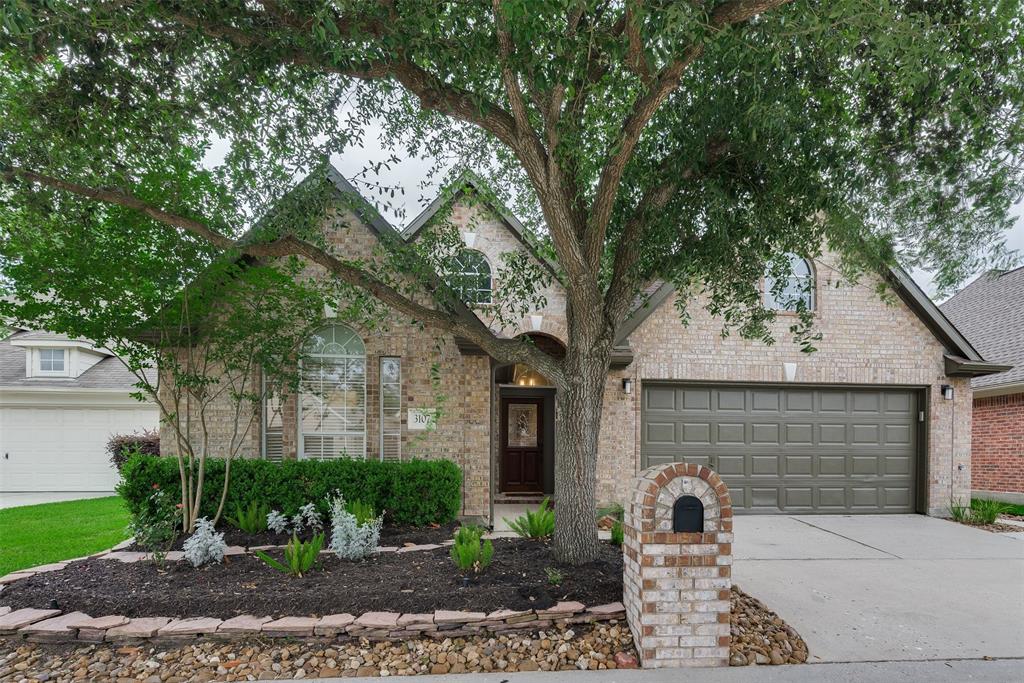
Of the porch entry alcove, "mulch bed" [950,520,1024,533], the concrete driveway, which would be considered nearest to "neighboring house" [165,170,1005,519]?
"mulch bed" [950,520,1024,533]

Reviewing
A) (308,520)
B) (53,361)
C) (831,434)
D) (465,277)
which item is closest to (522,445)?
(308,520)

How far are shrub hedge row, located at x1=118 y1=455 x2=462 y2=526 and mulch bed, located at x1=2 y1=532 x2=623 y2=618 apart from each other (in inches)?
59.1

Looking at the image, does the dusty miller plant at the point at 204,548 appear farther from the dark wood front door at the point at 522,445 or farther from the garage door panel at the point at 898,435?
the garage door panel at the point at 898,435

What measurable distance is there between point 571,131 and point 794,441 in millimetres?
7280

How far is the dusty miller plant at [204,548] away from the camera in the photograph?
5.12 metres

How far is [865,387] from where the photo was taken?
377 inches

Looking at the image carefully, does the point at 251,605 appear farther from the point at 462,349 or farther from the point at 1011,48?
the point at 1011,48

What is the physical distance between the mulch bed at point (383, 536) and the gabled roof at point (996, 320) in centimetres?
1134

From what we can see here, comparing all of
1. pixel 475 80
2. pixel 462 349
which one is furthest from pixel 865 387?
pixel 475 80

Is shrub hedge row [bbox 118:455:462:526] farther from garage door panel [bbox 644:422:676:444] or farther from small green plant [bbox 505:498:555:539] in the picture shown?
garage door panel [bbox 644:422:676:444]

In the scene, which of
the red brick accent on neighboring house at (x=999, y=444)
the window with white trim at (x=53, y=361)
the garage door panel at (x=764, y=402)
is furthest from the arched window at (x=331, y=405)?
the red brick accent on neighboring house at (x=999, y=444)

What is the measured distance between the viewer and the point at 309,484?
7.00 m

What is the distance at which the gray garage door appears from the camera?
930 centimetres

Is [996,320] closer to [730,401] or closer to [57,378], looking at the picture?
[730,401]
